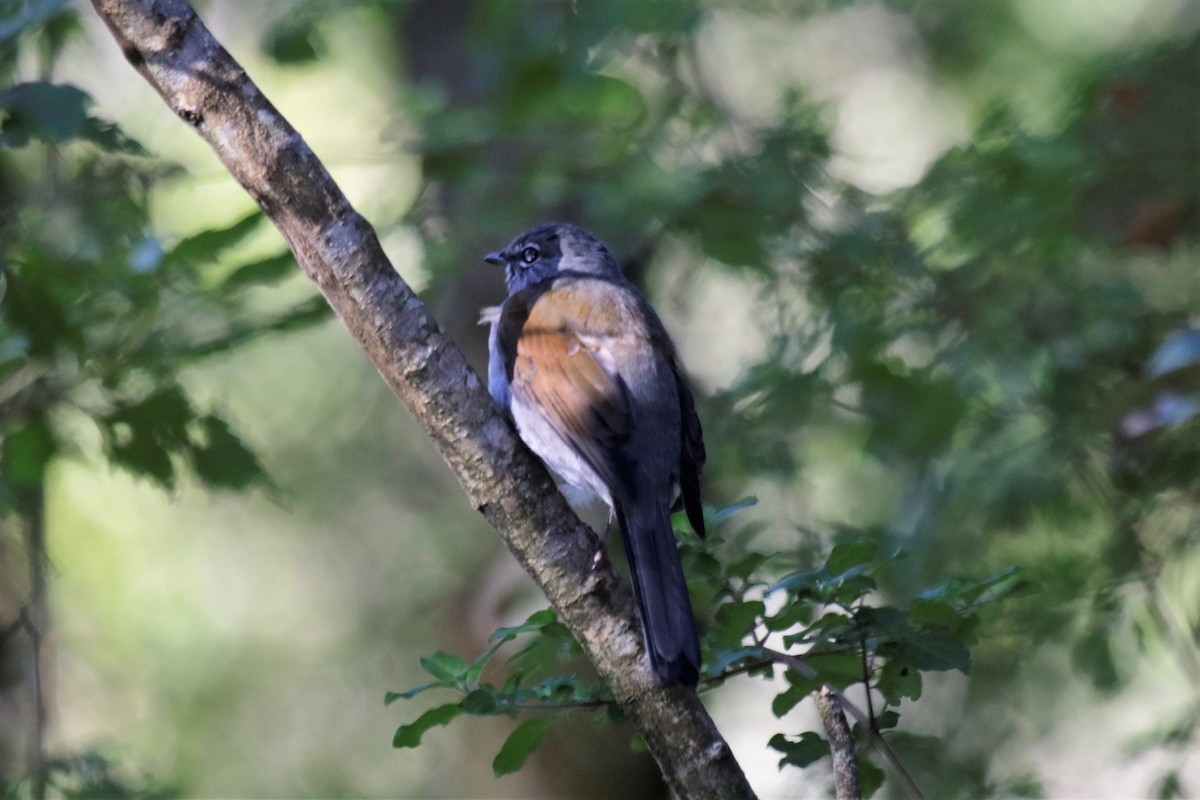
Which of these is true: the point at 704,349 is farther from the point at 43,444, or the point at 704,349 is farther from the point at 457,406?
the point at 457,406

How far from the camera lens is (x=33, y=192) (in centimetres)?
548

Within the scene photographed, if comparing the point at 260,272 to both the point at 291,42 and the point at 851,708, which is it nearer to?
the point at 291,42

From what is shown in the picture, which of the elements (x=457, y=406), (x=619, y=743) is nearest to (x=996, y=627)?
(x=619, y=743)

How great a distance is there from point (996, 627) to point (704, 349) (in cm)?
361

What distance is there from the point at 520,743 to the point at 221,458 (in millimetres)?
1766

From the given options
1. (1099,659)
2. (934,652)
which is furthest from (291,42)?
(1099,659)

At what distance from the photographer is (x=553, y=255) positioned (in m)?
4.81

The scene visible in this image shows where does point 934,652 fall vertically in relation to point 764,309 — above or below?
below

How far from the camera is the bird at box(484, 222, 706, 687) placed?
3.44 meters

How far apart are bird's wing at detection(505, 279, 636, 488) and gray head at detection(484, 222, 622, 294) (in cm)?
44

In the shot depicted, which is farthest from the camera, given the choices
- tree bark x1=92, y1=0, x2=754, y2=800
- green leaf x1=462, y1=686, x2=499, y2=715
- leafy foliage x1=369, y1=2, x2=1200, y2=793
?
leafy foliage x1=369, y1=2, x2=1200, y2=793

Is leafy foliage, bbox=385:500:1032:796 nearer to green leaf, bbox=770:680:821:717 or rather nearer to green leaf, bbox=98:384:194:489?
green leaf, bbox=770:680:821:717

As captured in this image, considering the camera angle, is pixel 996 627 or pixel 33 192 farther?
pixel 33 192

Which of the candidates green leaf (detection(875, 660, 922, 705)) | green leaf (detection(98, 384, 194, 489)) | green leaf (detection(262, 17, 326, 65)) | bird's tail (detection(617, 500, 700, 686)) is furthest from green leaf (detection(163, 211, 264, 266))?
green leaf (detection(875, 660, 922, 705))
